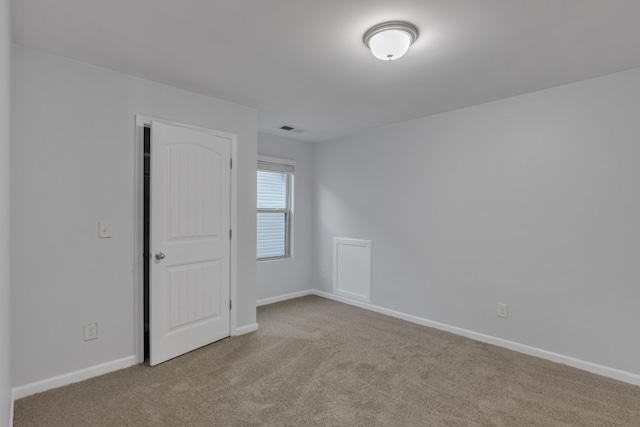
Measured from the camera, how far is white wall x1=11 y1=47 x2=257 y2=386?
7.35ft

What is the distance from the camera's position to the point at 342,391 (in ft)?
7.69

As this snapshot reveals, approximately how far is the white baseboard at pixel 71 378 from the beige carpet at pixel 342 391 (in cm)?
5

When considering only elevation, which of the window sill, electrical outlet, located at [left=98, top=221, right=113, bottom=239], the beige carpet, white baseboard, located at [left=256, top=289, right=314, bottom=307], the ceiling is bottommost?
the beige carpet

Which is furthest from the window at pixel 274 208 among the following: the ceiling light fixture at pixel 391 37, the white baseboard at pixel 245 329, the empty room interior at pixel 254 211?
the ceiling light fixture at pixel 391 37

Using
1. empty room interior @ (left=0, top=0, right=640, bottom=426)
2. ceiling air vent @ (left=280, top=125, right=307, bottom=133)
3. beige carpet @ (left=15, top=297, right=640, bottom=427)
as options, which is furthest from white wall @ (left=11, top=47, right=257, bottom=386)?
ceiling air vent @ (left=280, top=125, right=307, bottom=133)

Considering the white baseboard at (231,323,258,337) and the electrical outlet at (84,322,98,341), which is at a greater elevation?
the electrical outlet at (84,322,98,341)

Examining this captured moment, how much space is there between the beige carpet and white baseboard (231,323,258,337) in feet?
0.59

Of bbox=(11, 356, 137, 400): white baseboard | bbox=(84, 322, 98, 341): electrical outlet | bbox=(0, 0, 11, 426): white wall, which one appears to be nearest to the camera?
bbox=(0, 0, 11, 426): white wall

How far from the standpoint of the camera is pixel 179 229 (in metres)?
2.91

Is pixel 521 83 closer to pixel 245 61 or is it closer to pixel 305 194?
pixel 245 61

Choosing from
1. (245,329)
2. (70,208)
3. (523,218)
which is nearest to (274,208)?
(245,329)

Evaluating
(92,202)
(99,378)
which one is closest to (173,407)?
(99,378)

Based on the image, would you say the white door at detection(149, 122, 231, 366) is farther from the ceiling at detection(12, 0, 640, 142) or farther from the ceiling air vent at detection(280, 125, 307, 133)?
the ceiling air vent at detection(280, 125, 307, 133)

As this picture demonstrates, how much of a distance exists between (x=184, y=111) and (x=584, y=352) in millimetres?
3947
